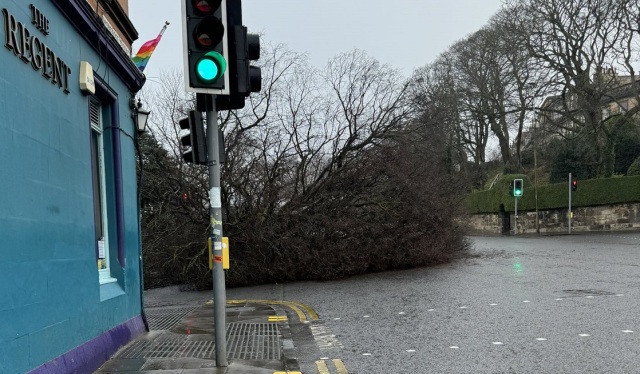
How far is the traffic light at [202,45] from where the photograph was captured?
18.1 ft

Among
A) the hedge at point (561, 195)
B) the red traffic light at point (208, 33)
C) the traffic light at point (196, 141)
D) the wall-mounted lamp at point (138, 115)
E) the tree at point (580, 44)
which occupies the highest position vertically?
the tree at point (580, 44)

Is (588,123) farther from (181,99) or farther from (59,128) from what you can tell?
(59,128)

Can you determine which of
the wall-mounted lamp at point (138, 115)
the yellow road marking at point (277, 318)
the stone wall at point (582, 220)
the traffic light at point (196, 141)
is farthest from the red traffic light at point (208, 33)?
the stone wall at point (582, 220)

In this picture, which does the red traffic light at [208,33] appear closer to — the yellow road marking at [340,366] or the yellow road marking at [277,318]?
the yellow road marking at [340,366]

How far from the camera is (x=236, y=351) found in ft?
21.9

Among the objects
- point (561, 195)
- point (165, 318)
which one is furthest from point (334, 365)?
point (561, 195)

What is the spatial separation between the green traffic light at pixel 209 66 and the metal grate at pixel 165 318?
481 centimetres

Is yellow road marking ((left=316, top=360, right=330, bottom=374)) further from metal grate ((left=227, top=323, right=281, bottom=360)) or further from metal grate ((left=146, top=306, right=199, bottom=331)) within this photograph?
metal grate ((left=146, top=306, right=199, bottom=331))

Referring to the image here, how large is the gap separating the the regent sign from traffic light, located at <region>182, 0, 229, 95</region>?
1.36 m

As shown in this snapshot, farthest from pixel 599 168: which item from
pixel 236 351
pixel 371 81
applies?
pixel 236 351

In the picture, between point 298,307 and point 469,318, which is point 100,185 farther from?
point 469,318

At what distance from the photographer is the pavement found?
5.76 m

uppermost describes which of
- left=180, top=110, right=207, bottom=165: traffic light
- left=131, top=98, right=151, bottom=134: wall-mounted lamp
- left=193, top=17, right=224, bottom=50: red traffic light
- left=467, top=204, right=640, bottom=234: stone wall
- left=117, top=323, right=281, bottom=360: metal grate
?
left=193, top=17, right=224, bottom=50: red traffic light

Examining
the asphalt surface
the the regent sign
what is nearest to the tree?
the asphalt surface
